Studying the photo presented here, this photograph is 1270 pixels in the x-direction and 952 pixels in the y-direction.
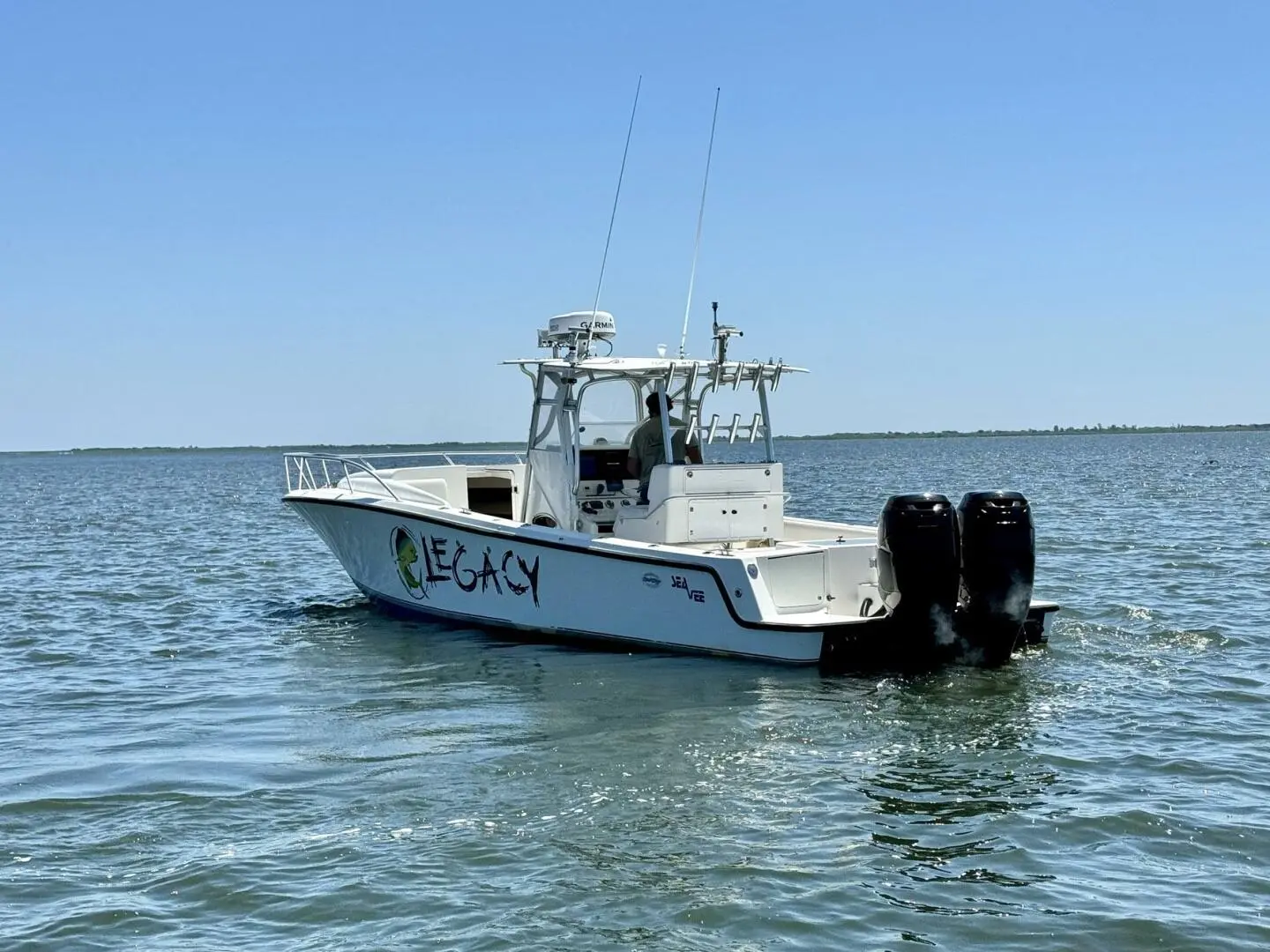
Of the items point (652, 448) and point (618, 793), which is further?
point (652, 448)

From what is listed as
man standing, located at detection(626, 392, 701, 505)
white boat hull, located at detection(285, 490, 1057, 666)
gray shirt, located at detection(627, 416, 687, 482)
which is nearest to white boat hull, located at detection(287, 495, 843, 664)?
white boat hull, located at detection(285, 490, 1057, 666)

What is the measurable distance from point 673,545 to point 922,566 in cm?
247

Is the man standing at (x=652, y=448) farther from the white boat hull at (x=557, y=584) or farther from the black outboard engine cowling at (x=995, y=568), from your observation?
the black outboard engine cowling at (x=995, y=568)

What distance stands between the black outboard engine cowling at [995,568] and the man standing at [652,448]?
3.11 meters

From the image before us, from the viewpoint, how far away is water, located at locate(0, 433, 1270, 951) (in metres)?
5.44

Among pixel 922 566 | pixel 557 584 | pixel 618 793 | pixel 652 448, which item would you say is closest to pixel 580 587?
pixel 557 584

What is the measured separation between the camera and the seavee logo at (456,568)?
1166 cm

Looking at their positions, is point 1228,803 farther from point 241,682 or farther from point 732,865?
point 241,682

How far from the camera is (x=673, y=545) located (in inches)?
442

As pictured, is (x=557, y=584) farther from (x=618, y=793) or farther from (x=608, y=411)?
(x=618, y=793)

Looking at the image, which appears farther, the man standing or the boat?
the man standing

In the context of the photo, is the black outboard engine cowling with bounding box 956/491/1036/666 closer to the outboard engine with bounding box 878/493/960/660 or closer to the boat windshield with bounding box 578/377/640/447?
the outboard engine with bounding box 878/493/960/660

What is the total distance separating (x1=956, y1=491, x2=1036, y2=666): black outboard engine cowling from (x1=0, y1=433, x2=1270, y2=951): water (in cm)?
45

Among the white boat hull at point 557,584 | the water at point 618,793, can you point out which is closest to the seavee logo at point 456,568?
the white boat hull at point 557,584
